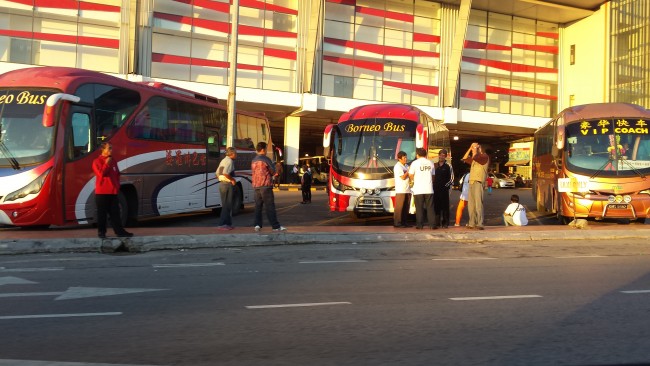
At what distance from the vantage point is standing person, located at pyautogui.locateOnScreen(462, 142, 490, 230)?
44.3ft

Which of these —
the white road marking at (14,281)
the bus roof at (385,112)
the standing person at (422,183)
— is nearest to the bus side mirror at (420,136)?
the bus roof at (385,112)

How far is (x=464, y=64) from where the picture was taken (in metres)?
45.5

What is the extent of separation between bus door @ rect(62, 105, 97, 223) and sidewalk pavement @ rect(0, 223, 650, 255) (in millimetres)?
470

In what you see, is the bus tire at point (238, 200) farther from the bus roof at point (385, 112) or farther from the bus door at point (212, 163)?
the bus roof at point (385, 112)

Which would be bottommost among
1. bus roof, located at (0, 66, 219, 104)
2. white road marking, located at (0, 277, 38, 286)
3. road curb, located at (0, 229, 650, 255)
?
white road marking, located at (0, 277, 38, 286)

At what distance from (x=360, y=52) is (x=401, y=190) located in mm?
28910

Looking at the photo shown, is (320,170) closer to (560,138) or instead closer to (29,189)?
(560,138)

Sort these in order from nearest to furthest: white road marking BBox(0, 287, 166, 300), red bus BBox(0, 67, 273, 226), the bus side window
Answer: white road marking BBox(0, 287, 166, 300), red bus BBox(0, 67, 273, 226), the bus side window

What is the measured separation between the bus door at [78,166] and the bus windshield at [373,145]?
6849 mm

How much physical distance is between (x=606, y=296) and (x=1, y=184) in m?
11.2

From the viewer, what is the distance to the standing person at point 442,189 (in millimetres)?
14414

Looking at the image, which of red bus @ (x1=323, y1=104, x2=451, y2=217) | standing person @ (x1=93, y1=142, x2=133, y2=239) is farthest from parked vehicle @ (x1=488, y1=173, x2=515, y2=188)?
standing person @ (x1=93, y1=142, x2=133, y2=239)

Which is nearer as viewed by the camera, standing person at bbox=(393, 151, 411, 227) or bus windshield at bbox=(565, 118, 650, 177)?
standing person at bbox=(393, 151, 411, 227)

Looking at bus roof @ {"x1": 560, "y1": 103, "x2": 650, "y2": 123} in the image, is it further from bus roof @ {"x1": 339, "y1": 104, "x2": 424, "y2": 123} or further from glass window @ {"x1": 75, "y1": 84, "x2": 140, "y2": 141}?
glass window @ {"x1": 75, "y1": 84, "x2": 140, "y2": 141}
